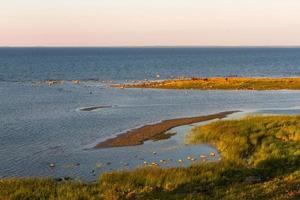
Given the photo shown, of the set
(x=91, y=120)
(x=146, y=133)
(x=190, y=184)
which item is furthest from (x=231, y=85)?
(x=190, y=184)

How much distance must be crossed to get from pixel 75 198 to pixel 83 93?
59808mm

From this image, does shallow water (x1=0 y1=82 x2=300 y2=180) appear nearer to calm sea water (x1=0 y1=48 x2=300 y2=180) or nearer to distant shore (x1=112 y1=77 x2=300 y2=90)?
calm sea water (x1=0 y1=48 x2=300 y2=180)

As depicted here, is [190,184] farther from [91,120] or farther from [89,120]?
[89,120]

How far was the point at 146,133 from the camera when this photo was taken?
3959 cm

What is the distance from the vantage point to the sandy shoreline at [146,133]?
117 ft

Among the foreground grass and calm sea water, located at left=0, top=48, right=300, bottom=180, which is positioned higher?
the foreground grass

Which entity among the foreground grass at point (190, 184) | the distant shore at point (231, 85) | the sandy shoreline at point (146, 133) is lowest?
the distant shore at point (231, 85)

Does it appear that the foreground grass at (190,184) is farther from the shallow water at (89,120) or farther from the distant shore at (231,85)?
the distant shore at (231,85)

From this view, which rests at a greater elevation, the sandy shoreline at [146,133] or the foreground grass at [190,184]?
the foreground grass at [190,184]

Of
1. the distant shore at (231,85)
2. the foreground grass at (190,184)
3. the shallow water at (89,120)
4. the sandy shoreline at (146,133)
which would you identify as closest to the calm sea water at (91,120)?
the shallow water at (89,120)

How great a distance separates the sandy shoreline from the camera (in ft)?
117

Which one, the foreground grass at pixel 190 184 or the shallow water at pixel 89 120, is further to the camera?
the shallow water at pixel 89 120

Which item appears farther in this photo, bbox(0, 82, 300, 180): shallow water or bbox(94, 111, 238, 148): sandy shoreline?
bbox(94, 111, 238, 148): sandy shoreline

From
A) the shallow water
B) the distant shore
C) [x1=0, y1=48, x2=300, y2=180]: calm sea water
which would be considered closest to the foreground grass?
the shallow water
